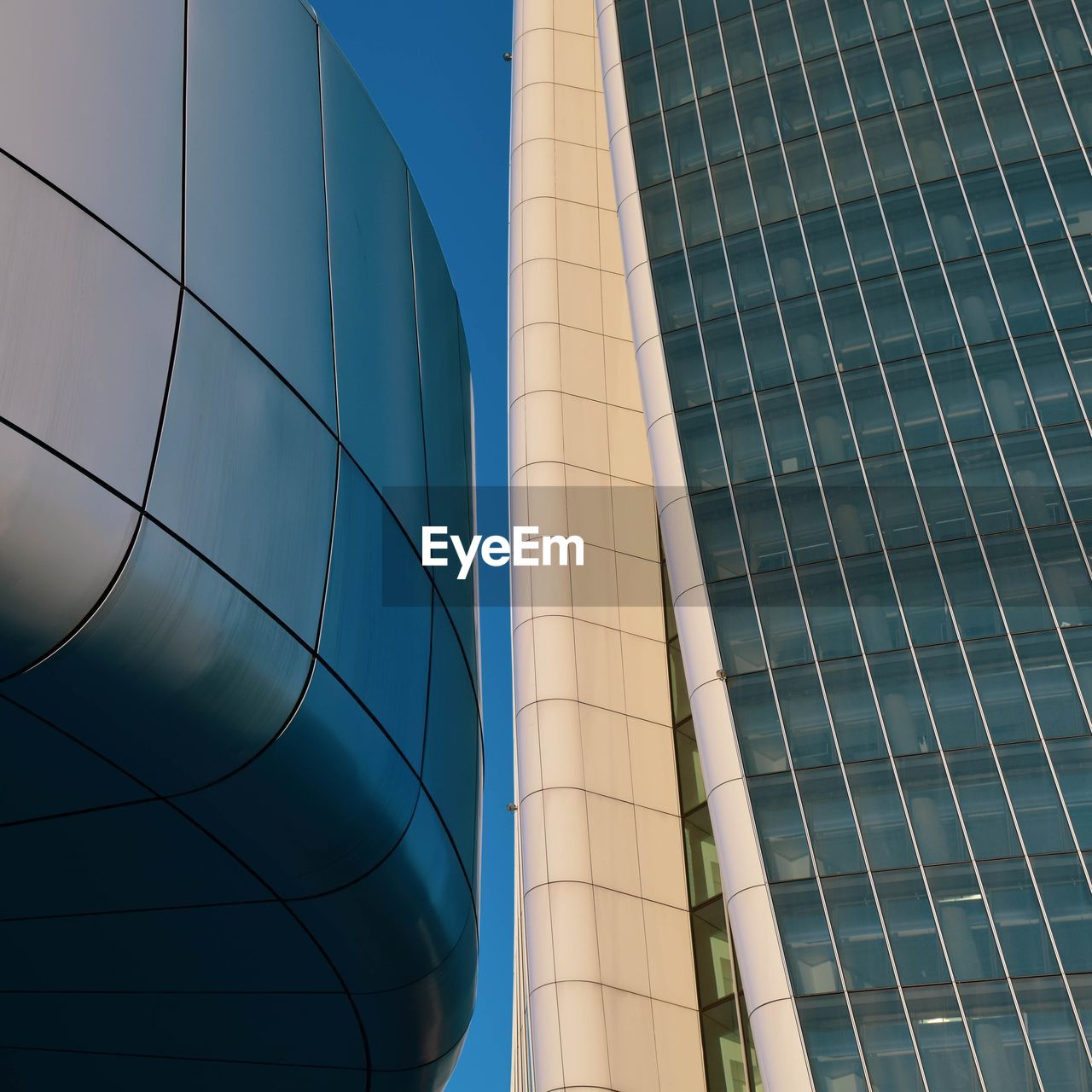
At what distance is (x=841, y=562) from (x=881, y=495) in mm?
1611

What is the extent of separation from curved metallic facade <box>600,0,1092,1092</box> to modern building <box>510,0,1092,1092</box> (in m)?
0.06

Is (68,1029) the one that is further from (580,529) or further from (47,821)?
(580,529)

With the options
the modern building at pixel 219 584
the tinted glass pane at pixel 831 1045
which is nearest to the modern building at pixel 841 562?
the tinted glass pane at pixel 831 1045

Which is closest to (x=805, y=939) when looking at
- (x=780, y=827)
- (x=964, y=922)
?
(x=780, y=827)

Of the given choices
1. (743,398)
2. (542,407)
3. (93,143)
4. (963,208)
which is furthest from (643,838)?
(93,143)

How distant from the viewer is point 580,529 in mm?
32312

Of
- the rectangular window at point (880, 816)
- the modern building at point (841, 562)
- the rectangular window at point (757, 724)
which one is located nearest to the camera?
the modern building at point (841, 562)

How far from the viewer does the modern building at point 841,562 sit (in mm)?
21016

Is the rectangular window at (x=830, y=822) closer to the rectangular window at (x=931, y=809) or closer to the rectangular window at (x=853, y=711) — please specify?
the rectangular window at (x=853, y=711)

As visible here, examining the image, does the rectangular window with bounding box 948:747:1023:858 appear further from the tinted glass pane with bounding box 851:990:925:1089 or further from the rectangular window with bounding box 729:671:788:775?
the rectangular window with bounding box 729:671:788:775

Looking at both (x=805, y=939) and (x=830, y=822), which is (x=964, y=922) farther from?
(x=830, y=822)

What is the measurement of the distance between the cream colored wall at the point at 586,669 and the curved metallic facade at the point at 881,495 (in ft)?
13.9

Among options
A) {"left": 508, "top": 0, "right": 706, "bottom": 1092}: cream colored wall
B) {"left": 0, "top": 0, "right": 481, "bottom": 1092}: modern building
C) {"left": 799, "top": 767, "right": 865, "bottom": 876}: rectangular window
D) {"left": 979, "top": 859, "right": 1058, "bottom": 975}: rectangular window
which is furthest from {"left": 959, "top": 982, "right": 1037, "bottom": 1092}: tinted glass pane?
{"left": 0, "top": 0, "right": 481, "bottom": 1092}: modern building

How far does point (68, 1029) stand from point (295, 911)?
3273 mm
